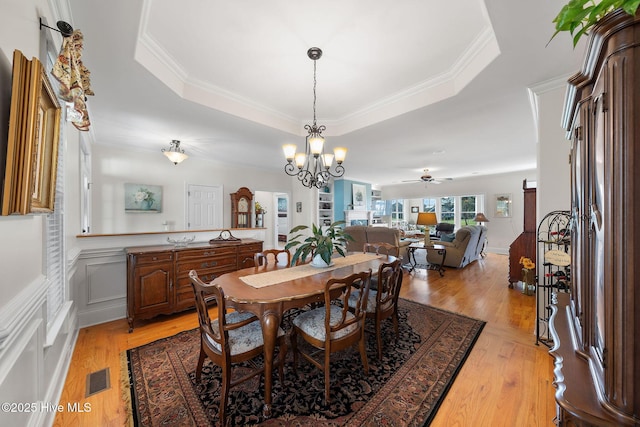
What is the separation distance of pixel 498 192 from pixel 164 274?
8912mm

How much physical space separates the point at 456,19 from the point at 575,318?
202 cm

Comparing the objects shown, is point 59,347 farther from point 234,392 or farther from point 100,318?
point 234,392

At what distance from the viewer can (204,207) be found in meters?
5.30

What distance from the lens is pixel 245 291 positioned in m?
1.75

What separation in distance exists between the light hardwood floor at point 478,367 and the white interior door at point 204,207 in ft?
8.42

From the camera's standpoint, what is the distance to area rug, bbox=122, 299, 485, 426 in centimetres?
153

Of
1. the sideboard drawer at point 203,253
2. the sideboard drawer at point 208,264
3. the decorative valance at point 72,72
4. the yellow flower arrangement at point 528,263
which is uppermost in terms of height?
the decorative valance at point 72,72

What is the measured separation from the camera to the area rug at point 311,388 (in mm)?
Result: 1535

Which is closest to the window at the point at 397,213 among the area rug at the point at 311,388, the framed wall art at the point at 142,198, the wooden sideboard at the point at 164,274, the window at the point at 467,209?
the window at the point at 467,209

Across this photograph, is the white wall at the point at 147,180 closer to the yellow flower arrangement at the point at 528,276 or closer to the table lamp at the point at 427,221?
the table lamp at the point at 427,221

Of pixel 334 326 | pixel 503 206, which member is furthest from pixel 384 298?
pixel 503 206

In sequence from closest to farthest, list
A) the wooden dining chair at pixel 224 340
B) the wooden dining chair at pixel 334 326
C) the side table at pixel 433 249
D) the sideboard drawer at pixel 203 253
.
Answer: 1. the wooden dining chair at pixel 224 340
2. the wooden dining chair at pixel 334 326
3. the sideboard drawer at pixel 203 253
4. the side table at pixel 433 249

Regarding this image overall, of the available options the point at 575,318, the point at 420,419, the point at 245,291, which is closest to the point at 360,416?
the point at 420,419

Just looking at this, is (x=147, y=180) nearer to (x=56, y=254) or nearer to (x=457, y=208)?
(x=56, y=254)
